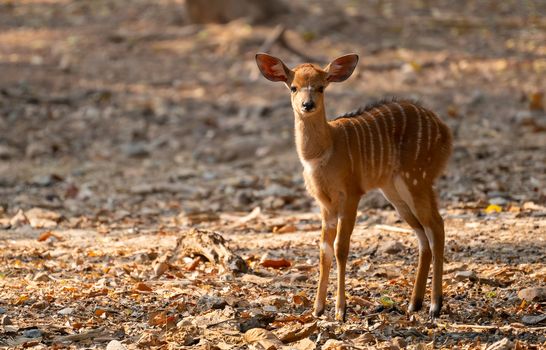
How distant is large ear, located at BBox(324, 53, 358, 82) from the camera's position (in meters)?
6.57

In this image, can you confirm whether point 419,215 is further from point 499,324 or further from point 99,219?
point 99,219

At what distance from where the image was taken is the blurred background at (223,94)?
1046 centimetres

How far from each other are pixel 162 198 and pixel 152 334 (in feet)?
15.2

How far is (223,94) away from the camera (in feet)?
46.9

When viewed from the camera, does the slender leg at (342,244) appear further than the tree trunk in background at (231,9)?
No

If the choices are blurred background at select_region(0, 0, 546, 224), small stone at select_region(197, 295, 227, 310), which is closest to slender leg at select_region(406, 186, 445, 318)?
small stone at select_region(197, 295, 227, 310)

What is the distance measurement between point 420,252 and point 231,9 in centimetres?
1060

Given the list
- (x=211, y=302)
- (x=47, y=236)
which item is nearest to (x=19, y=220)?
(x=47, y=236)

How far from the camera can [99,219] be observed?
31.3 ft

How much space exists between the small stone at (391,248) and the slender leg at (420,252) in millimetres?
1017

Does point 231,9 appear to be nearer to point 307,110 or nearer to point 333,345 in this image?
point 307,110

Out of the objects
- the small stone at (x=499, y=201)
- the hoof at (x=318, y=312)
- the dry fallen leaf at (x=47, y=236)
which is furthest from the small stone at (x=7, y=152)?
the hoof at (x=318, y=312)

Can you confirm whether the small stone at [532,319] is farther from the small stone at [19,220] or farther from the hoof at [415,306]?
the small stone at [19,220]

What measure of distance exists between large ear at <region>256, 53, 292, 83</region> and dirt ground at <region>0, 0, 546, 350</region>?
4.69 feet
